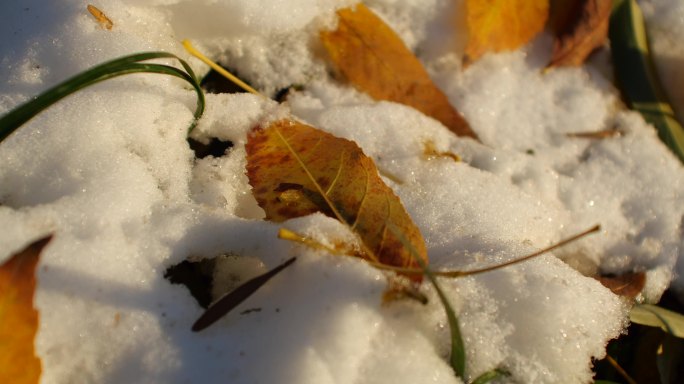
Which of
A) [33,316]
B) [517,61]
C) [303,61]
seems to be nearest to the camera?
[33,316]

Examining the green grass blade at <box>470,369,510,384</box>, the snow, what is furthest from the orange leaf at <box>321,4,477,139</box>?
the green grass blade at <box>470,369,510,384</box>

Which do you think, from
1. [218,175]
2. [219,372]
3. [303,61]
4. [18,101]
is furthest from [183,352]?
[303,61]

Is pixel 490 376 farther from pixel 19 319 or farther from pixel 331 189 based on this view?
pixel 19 319

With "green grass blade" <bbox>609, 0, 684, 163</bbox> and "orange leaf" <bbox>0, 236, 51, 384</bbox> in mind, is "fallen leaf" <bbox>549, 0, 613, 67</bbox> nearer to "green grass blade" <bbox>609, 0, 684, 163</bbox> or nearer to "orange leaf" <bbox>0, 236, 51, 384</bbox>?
"green grass blade" <bbox>609, 0, 684, 163</bbox>

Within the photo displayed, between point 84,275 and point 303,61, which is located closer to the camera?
point 84,275

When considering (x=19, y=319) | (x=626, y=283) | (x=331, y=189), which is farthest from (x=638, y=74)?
(x=19, y=319)

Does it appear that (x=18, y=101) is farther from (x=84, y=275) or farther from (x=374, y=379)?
(x=374, y=379)
